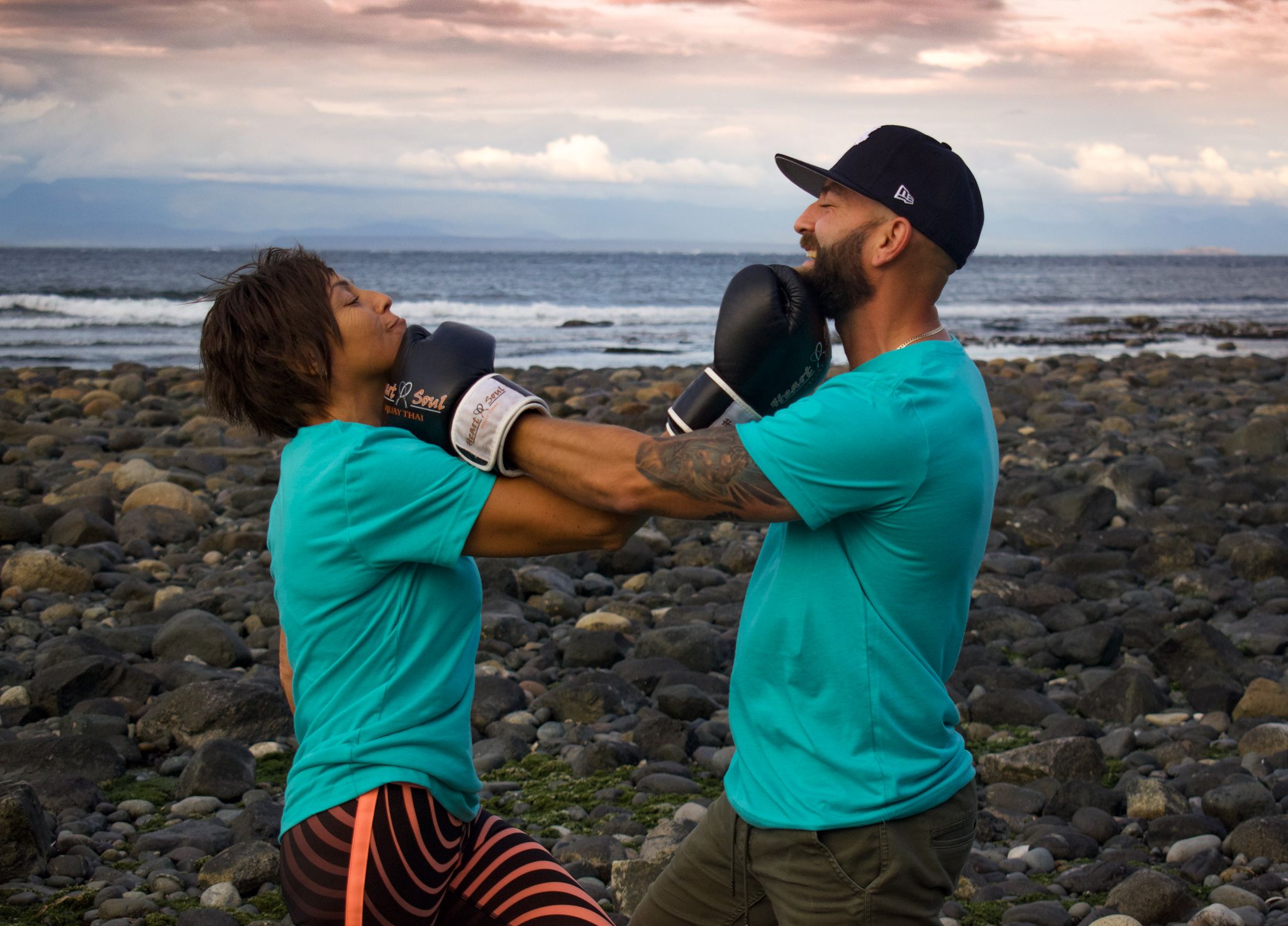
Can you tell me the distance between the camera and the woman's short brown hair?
2.57 meters

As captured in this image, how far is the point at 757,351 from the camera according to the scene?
2803 mm

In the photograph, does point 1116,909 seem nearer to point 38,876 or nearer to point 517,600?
point 38,876

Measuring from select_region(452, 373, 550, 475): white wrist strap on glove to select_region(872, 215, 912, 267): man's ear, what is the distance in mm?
797

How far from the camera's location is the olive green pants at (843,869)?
8.00 feet

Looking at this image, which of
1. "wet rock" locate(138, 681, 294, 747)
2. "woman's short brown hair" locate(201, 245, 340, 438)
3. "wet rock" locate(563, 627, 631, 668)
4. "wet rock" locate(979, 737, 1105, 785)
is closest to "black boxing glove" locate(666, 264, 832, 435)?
"woman's short brown hair" locate(201, 245, 340, 438)

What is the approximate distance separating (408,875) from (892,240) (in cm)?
166

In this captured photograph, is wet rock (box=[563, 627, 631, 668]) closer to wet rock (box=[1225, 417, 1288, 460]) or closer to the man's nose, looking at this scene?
the man's nose

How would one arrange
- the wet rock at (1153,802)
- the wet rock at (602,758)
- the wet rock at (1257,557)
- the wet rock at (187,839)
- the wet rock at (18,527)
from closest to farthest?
the wet rock at (187,839) < the wet rock at (1153,802) < the wet rock at (602,758) < the wet rock at (1257,557) < the wet rock at (18,527)

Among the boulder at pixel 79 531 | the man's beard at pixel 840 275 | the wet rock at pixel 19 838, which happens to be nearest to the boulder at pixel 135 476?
the boulder at pixel 79 531

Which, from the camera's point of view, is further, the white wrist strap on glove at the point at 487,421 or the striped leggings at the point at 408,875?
the white wrist strap on glove at the point at 487,421

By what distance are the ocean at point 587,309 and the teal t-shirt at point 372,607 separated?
577 centimetres

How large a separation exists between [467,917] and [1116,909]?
2.45 meters

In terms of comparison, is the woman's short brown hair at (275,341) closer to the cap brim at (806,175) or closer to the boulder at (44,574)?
the cap brim at (806,175)

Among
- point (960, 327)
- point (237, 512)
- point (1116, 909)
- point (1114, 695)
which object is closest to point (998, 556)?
point (1114, 695)
